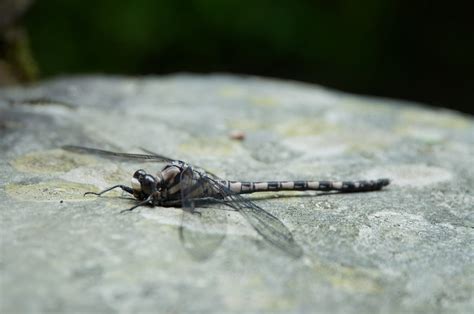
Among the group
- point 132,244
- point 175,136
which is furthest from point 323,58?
point 132,244

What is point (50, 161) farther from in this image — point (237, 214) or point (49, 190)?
point (237, 214)

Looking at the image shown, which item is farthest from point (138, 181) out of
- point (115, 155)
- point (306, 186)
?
point (306, 186)

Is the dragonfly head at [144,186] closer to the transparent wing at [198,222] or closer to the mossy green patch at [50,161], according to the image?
the transparent wing at [198,222]

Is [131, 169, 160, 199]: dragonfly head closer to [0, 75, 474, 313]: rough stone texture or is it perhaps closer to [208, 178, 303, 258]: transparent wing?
[0, 75, 474, 313]: rough stone texture

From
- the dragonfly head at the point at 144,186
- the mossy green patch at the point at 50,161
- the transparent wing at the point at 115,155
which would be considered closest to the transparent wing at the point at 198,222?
the dragonfly head at the point at 144,186

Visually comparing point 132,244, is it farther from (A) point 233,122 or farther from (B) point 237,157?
(A) point 233,122
